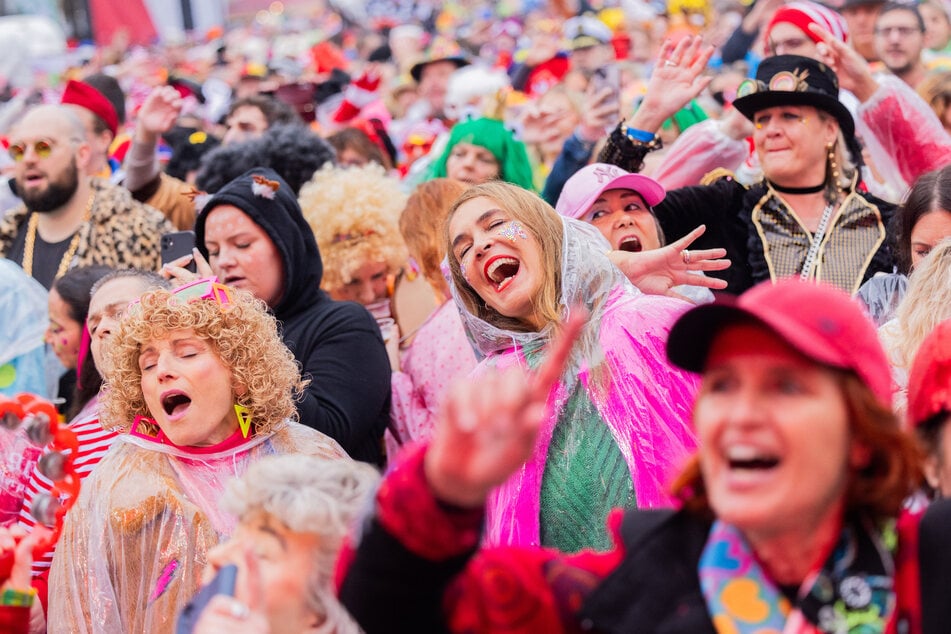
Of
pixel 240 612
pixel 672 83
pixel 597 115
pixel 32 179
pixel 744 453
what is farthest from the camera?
pixel 597 115

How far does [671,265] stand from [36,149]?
11.2 ft

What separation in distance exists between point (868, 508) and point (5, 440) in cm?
258

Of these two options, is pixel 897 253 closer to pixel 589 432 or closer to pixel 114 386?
pixel 589 432

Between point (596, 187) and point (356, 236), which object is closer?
point (596, 187)

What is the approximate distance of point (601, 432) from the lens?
135 inches

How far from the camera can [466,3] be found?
2142 cm

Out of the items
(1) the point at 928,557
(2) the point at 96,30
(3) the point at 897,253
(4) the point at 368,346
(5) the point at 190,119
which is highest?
(1) the point at 928,557

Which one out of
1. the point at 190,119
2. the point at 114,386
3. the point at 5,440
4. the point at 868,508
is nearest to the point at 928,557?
the point at 868,508

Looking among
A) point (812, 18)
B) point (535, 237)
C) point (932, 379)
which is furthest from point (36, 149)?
point (932, 379)

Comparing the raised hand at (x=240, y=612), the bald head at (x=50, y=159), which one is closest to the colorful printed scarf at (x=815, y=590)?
the raised hand at (x=240, y=612)

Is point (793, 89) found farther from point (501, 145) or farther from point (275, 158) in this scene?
point (275, 158)

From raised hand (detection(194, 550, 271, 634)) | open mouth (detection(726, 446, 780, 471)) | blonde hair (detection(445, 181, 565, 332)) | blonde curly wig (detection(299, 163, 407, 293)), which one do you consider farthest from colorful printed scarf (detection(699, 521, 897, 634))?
blonde curly wig (detection(299, 163, 407, 293))

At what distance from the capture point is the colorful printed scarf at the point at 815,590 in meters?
1.84

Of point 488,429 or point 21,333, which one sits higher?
point 488,429
